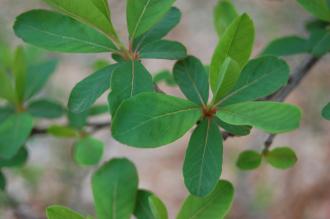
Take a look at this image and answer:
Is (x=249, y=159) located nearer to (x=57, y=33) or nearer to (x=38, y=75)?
(x=57, y=33)

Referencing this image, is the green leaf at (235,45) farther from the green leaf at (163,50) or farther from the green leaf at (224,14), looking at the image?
the green leaf at (224,14)

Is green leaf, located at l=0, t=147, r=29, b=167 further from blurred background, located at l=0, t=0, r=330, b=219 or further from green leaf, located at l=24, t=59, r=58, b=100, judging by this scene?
blurred background, located at l=0, t=0, r=330, b=219

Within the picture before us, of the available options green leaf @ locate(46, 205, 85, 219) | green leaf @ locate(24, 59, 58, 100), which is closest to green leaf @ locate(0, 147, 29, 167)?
green leaf @ locate(24, 59, 58, 100)

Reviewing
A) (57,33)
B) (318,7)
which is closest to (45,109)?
(57,33)

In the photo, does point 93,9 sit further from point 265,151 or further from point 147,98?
point 265,151

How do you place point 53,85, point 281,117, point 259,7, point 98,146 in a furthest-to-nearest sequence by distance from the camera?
point 259,7 → point 53,85 → point 98,146 → point 281,117

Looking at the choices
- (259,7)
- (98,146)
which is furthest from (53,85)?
(98,146)
